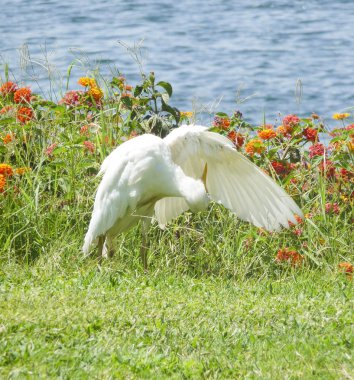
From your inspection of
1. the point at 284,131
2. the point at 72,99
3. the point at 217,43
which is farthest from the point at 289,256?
the point at 217,43

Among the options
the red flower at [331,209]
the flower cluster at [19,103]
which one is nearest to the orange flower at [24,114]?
the flower cluster at [19,103]

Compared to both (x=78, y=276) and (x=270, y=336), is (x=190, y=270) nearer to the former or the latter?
(x=78, y=276)

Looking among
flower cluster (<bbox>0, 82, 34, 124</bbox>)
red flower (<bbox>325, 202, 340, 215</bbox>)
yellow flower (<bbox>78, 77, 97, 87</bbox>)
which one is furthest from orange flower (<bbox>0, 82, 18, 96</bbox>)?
red flower (<bbox>325, 202, 340, 215</bbox>)

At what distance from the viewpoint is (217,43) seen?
1772 centimetres

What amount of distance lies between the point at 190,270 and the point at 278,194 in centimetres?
76

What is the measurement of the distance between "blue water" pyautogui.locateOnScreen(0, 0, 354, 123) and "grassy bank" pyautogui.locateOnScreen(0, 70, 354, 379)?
6.00 metres

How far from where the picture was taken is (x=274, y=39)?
17719 mm

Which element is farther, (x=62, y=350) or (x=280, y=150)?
(x=280, y=150)

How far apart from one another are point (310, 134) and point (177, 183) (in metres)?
1.24

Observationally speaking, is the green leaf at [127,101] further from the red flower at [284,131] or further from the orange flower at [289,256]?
the orange flower at [289,256]

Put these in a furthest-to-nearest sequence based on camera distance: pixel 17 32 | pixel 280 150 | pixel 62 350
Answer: pixel 17 32
pixel 280 150
pixel 62 350

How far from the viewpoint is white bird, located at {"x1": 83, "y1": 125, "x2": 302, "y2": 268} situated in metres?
6.36

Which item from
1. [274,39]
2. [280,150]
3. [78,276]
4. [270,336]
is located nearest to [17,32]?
[274,39]

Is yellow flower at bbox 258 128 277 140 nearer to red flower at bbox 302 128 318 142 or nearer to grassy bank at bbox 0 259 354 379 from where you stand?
red flower at bbox 302 128 318 142
